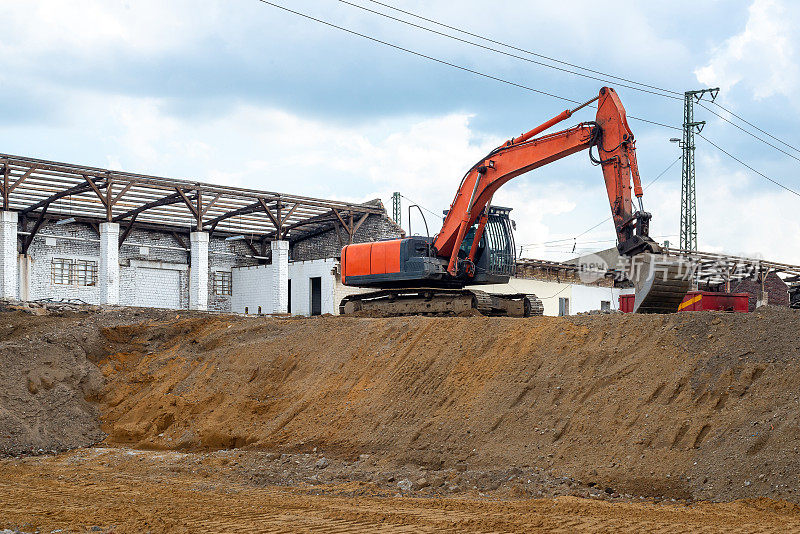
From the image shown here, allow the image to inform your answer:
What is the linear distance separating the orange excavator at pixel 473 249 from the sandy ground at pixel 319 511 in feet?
28.3

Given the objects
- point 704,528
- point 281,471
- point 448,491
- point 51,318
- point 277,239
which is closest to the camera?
point 704,528

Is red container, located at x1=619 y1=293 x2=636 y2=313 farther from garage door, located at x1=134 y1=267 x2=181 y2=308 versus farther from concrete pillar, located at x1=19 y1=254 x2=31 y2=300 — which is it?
concrete pillar, located at x1=19 y1=254 x2=31 y2=300

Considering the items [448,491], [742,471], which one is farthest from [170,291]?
[742,471]

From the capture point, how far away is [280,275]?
34156 mm

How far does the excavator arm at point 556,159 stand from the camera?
15516 millimetres

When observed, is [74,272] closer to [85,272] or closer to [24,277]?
[85,272]

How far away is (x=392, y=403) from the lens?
13.8m

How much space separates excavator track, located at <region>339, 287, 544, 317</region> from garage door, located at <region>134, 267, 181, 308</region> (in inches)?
600

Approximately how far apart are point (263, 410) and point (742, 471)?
8802 millimetres

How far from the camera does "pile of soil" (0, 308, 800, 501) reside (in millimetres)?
10039

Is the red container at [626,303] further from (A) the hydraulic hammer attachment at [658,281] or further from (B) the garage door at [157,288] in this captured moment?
(B) the garage door at [157,288]

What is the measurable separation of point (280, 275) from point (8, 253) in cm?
1047

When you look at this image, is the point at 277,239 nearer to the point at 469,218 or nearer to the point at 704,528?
the point at 469,218

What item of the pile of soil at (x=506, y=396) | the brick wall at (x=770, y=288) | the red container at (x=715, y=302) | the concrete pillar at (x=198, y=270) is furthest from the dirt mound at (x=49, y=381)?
the brick wall at (x=770, y=288)
